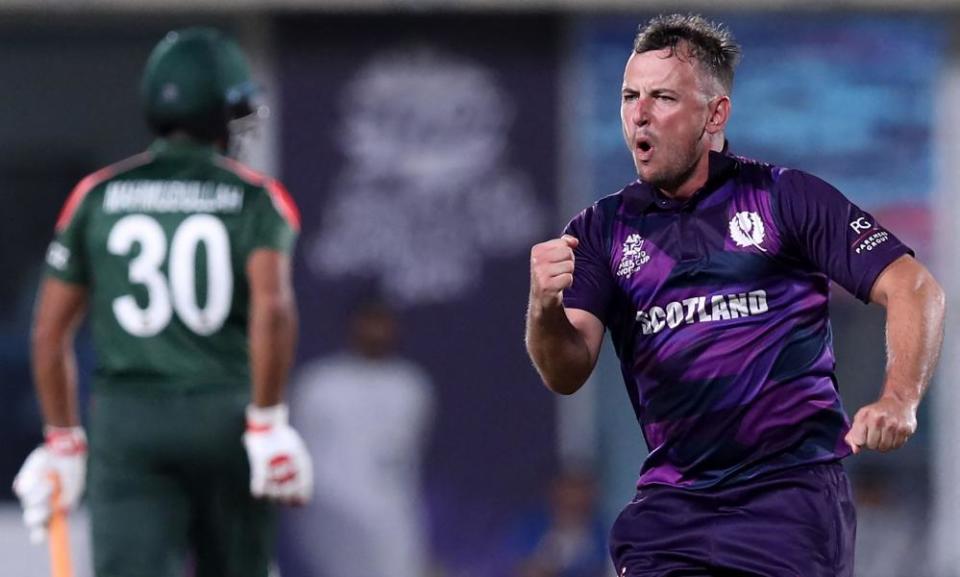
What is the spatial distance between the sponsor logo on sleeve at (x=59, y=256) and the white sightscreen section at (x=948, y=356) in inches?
233

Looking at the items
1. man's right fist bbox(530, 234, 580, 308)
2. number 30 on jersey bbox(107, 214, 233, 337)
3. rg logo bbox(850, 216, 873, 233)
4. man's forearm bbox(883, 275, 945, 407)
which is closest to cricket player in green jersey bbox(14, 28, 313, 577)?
number 30 on jersey bbox(107, 214, 233, 337)

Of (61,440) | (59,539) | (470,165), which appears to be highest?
(470,165)

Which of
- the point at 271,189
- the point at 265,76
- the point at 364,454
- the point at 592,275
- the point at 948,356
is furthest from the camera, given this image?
the point at 948,356

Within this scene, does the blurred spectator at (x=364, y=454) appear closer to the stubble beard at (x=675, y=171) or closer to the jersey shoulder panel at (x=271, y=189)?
the jersey shoulder panel at (x=271, y=189)

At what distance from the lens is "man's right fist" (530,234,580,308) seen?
3561 mm

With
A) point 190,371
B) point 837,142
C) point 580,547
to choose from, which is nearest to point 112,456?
point 190,371

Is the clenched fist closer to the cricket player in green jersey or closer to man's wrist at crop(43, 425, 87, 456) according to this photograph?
the cricket player in green jersey

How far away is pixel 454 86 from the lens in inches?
395

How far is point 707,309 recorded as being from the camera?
380 centimetres

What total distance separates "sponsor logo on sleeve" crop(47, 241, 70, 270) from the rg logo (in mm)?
2511

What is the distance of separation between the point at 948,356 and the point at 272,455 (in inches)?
234

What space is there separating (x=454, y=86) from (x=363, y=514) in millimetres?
2294

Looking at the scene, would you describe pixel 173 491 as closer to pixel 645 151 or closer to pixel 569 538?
pixel 645 151

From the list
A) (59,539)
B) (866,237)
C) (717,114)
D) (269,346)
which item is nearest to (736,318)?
(866,237)
